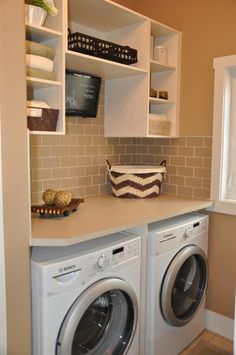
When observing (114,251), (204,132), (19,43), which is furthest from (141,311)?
(19,43)

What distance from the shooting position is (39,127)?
1644 millimetres

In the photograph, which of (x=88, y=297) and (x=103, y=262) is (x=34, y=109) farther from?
(x=88, y=297)

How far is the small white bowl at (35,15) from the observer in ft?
5.11

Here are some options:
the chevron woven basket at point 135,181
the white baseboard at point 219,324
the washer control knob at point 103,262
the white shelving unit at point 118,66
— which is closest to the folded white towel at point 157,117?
the white shelving unit at point 118,66

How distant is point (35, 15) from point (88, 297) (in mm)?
1383

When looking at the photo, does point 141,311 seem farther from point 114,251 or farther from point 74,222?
point 74,222

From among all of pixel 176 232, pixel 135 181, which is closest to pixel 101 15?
pixel 135 181

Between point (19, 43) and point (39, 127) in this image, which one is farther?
point (39, 127)

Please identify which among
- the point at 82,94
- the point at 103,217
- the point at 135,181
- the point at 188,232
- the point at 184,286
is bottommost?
the point at 184,286

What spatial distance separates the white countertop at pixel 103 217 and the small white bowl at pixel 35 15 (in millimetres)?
1015

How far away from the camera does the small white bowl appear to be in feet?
5.11

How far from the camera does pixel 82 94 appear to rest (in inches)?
85.9

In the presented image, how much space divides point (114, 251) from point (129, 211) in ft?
1.31

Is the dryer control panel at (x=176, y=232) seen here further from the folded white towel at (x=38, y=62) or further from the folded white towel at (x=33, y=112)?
the folded white towel at (x=38, y=62)
